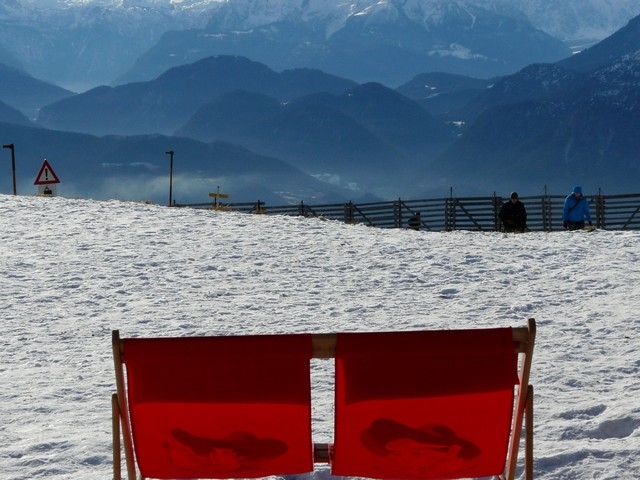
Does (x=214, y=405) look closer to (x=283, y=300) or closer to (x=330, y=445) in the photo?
(x=330, y=445)

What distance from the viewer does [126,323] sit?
9.56 m

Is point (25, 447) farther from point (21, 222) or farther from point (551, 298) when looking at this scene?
point (21, 222)

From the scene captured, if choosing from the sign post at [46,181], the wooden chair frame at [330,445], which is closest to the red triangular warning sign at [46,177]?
the sign post at [46,181]

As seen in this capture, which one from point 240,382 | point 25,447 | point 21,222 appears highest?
point 21,222

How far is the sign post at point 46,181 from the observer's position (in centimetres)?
2267

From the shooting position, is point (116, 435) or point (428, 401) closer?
point (428, 401)

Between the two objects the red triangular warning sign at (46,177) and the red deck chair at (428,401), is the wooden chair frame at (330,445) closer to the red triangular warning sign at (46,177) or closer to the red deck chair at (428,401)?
the red deck chair at (428,401)

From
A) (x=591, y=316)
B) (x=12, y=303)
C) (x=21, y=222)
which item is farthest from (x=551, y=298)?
(x=21, y=222)

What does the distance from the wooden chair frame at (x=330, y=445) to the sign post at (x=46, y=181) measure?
19089 mm

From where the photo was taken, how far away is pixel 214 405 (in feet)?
12.6

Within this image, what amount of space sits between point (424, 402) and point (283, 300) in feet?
22.6

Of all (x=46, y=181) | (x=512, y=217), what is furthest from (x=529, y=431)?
(x=46, y=181)

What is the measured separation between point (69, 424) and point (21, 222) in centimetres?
1176

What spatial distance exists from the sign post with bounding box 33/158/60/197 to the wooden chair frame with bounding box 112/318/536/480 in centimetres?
1909
